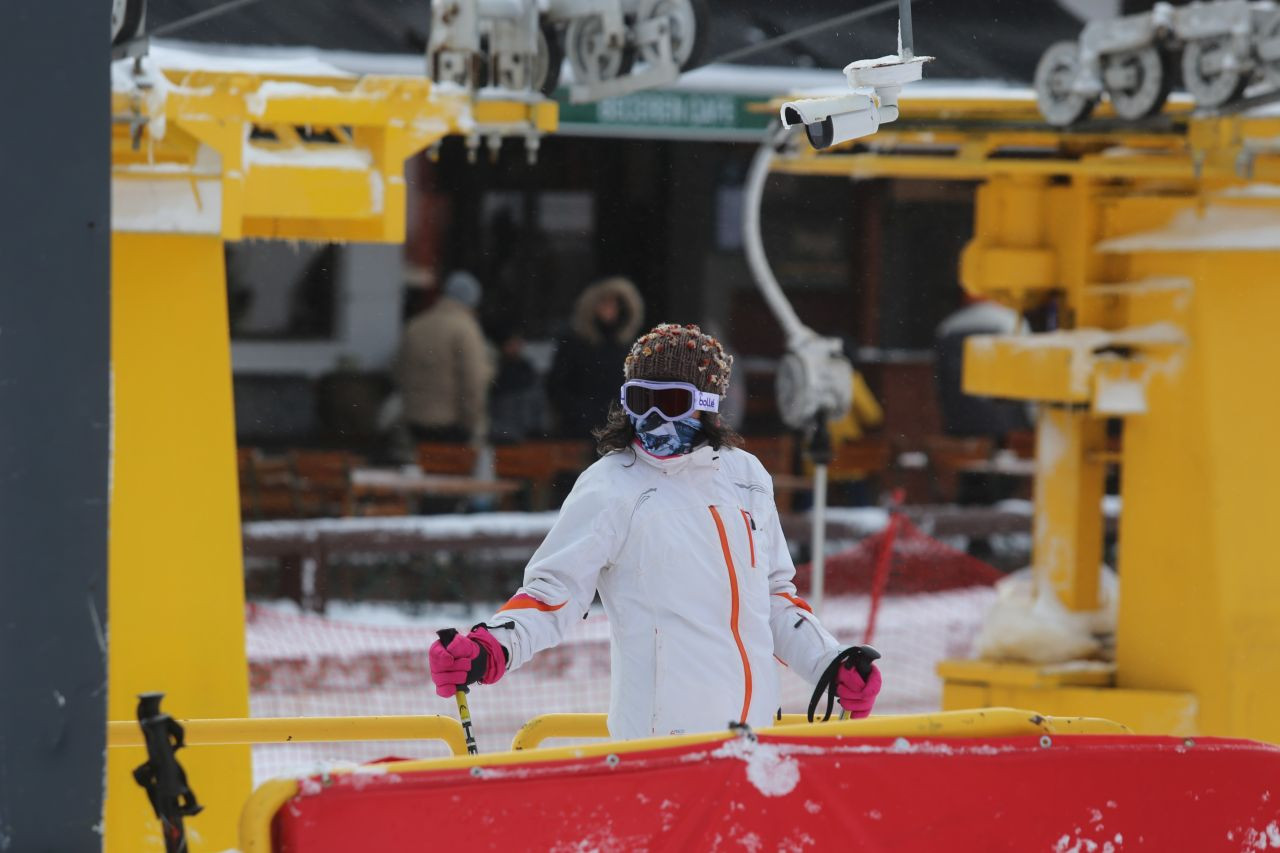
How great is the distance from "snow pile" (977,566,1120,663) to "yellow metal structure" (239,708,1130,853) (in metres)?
3.39

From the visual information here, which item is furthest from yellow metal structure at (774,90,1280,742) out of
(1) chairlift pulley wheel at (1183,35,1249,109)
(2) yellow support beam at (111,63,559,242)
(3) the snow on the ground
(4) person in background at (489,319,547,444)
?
(4) person in background at (489,319,547,444)

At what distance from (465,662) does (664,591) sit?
451mm

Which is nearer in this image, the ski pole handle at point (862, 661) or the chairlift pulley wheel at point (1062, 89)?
the ski pole handle at point (862, 661)

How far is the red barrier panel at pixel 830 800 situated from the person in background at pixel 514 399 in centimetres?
940

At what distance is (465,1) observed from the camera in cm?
621

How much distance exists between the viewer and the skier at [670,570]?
3.90 m

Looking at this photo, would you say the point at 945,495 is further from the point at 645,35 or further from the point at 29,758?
the point at 29,758

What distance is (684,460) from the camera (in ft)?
13.1

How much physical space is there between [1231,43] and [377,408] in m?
9.20

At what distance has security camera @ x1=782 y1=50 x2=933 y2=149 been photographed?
403cm

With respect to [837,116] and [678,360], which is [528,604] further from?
[837,116]

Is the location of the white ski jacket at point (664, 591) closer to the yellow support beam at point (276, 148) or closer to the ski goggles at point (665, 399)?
the ski goggles at point (665, 399)

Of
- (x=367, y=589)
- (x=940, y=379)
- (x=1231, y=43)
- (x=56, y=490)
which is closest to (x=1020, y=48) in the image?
(x=940, y=379)

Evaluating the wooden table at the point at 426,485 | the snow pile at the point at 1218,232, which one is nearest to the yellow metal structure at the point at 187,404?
the snow pile at the point at 1218,232
